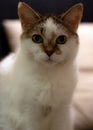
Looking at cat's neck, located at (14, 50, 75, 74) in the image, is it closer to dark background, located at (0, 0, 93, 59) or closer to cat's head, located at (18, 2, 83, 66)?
cat's head, located at (18, 2, 83, 66)

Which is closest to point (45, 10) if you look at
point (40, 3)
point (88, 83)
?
point (40, 3)

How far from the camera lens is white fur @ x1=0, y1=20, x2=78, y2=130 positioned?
2.98 feet

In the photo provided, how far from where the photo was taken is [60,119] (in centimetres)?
101

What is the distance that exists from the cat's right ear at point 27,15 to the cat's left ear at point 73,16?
0.09 meters

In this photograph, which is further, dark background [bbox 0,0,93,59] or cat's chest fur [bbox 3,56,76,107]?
dark background [bbox 0,0,93,59]

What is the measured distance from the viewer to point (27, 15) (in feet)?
2.98

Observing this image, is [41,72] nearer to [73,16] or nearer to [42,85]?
[42,85]

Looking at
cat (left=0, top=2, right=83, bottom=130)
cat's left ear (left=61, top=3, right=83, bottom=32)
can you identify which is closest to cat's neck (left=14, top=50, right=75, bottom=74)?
cat (left=0, top=2, right=83, bottom=130)

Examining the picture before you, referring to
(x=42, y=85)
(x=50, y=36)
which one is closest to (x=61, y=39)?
(x=50, y=36)

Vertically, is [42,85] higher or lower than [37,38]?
lower

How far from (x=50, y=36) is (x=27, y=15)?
103 mm

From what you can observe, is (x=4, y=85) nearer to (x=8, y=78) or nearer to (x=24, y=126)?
(x=8, y=78)

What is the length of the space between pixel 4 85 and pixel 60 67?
0.20 meters

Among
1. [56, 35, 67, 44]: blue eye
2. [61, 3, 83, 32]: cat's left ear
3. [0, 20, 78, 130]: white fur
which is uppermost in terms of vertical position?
[61, 3, 83, 32]: cat's left ear
